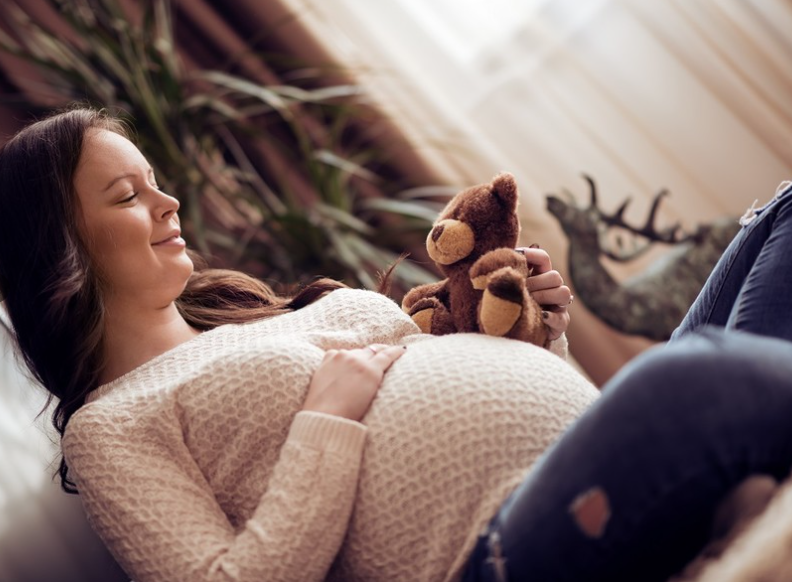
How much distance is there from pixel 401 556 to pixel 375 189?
4.86ft

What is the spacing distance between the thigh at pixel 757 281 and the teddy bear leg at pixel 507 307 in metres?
0.23

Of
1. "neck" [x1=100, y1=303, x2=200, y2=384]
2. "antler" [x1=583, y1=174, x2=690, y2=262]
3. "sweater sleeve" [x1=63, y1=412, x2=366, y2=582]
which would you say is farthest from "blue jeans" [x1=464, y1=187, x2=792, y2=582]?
"antler" [x1=583, y1=174, x2=690, y2=262]

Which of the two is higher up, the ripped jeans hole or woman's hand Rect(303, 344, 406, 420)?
woman's hand Rect(303, 344, 406, 420)

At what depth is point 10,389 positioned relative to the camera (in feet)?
3.59

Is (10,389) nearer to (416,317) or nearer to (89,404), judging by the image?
(89,404)

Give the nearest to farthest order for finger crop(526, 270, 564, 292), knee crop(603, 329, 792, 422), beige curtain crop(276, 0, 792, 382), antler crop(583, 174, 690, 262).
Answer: knee crop(603, 329, 792, 422) < finger crop(526, 270, 564, 292) < antler crop(583, 174, 690, 262) < beige curtain crop(276, 0, 792, 382)

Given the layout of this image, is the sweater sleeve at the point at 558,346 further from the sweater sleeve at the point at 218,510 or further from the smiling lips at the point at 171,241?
the smiling lips at the point at 171,241

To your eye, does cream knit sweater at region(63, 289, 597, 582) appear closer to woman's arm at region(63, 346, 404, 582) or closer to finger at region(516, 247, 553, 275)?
woman's arm at region(63, 346, 404, 582)

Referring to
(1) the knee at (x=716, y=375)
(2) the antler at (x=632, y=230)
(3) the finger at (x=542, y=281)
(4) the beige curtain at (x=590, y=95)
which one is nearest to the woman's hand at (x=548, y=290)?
(3) the finger at (x=542, y=281)

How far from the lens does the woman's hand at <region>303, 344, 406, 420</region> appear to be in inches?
30.5

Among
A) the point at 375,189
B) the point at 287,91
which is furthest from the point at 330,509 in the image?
the point at 375,189

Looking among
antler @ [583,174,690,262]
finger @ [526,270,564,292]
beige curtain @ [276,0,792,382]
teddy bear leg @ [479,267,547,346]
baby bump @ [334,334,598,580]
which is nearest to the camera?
baby bump @ [334,334,598,580]

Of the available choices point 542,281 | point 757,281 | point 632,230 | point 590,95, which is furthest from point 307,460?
point 590,95

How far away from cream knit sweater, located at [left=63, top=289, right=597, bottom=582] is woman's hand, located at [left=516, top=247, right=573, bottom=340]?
116mm
